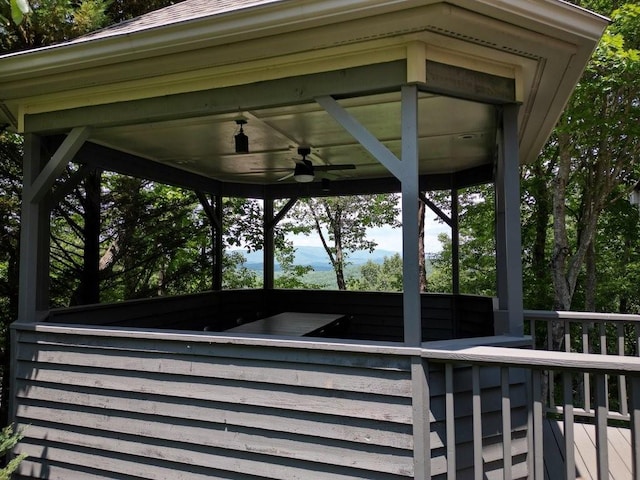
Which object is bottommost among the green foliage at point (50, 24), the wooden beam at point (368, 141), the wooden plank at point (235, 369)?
the wooden plank at point (235, 369)

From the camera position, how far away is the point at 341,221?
14.9m

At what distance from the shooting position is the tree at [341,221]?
14547 mm

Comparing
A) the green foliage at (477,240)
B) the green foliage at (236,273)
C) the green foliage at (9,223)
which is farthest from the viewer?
the green foliage at (236,273)

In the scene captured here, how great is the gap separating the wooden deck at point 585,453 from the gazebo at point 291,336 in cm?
55

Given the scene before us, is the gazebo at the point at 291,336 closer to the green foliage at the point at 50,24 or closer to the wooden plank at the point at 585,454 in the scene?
the wooden plank at the point at 585,454

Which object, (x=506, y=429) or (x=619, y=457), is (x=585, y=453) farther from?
(x=506, y=429)

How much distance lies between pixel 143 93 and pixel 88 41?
0.45 meters

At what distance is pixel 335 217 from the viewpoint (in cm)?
1489

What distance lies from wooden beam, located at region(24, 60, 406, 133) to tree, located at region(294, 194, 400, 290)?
1114 centimetres

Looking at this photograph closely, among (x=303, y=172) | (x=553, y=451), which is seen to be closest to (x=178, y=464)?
(x=553, y=451)

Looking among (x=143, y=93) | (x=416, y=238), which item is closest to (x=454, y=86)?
(x=416, y=238)

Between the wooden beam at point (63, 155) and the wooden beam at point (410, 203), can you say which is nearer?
the wooden beam at point (410, 203)

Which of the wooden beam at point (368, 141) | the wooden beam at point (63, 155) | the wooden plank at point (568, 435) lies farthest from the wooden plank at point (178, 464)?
the wooden beam at point (63, 155)

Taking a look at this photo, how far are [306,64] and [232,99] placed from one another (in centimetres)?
55
